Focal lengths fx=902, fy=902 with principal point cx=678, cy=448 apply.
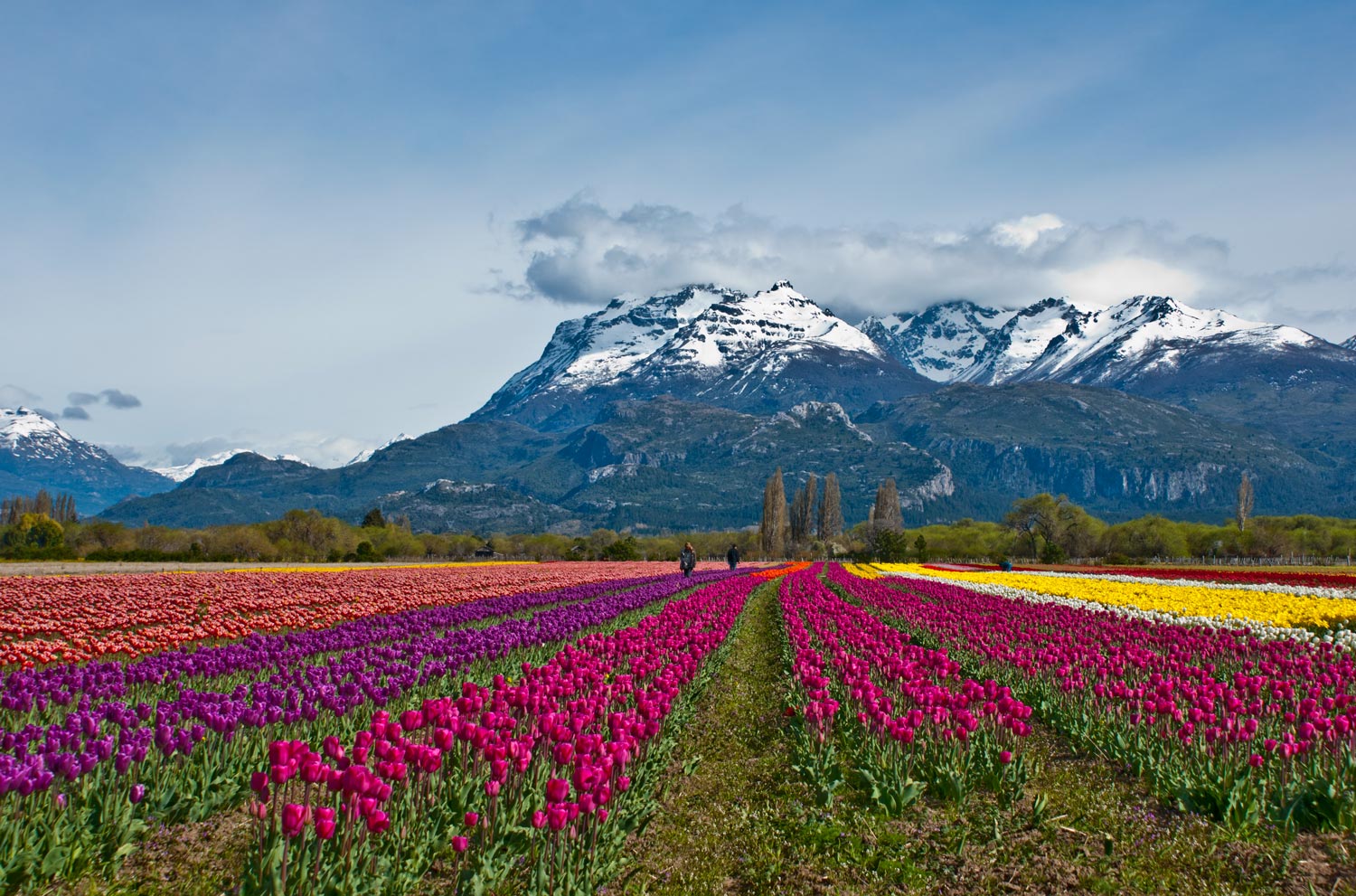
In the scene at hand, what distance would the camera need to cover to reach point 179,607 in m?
19.8

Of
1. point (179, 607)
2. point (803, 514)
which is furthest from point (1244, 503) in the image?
point (179, 607)

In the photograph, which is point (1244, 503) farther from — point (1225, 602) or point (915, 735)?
point (915, 735)

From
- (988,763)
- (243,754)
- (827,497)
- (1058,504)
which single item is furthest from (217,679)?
(827,497)

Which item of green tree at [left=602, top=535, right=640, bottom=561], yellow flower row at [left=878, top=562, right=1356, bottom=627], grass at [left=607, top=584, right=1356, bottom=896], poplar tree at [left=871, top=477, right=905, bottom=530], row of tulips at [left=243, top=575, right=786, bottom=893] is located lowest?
green tree at [left=602, top=535, right=640, bottom=561]

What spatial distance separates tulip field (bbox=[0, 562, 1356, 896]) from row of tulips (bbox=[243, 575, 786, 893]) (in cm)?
3

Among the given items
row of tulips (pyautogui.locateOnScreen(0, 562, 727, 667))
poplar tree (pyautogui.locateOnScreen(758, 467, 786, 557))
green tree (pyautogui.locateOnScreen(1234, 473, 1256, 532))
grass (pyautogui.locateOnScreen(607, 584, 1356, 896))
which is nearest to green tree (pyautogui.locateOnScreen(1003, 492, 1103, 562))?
green tree (pyautogui.locateOnScreen(1234, 473, 1256, 532))

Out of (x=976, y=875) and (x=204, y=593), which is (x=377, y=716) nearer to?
(x=976, y=875)

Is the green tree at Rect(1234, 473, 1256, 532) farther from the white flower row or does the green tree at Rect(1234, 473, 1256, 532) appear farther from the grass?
the grass

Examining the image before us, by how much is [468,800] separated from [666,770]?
2579 mm

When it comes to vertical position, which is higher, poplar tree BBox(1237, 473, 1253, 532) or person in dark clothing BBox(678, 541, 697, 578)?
poplar tree BBox(1237, 473, 1253, 532)

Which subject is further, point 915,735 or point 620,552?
point 620,552

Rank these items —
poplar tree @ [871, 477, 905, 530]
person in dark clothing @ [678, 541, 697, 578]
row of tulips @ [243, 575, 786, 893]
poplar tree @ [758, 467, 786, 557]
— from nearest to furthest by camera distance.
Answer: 1. row of tulips @ [243, 575, 786, 893]
2. person in dark clothing @ [678, 541, 697, 578]
3. poplar tree @ [758, 467, 786, 557]
4. poplar tree @ [871, 477, 905, 530]

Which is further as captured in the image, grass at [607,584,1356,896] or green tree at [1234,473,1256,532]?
green tree at [1234,473,1256,532]

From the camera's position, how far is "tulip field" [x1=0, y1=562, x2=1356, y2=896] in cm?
601
